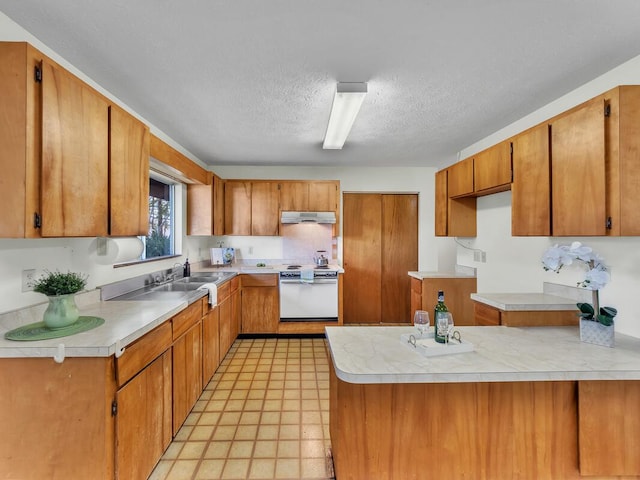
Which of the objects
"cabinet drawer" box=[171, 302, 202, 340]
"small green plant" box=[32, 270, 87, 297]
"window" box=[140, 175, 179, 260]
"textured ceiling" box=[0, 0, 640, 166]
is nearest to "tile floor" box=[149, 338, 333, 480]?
"cabinet drawer" box=[171, 302, 202, 340]

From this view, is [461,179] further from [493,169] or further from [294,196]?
[294,196]

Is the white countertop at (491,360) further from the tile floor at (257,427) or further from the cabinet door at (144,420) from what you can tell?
the cabinet door at (144,420)

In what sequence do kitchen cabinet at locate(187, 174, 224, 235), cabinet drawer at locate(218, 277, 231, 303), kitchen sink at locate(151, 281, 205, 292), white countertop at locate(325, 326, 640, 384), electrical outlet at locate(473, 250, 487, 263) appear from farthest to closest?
kitchen cabinet at locate(187, 174, 224, 235) < electrical outlet at locate(473, 250, 487, 263) < cabinet drawer at locate(218, 277, 231, 303) < kitchen sink at locate(151, 281, 205, 292) < white countertop at locate(325, 326, 640, 384)

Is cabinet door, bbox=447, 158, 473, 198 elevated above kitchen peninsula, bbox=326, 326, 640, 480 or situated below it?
above

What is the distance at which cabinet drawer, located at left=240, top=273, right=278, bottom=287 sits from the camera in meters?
3.90

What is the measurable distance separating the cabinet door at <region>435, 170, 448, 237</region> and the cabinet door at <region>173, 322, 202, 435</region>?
271 centimetres

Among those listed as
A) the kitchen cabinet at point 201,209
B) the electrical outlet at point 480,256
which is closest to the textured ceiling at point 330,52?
the kitchen cabinet at point 201,209

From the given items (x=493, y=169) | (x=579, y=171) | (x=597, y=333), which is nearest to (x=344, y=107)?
(x=493, y=169)

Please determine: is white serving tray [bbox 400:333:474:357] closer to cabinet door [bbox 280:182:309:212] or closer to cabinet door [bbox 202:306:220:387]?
cabinet door [bbox 202:306:220:387]

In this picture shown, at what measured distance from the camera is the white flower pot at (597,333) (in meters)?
1.48

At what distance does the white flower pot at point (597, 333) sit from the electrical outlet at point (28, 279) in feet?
9.69

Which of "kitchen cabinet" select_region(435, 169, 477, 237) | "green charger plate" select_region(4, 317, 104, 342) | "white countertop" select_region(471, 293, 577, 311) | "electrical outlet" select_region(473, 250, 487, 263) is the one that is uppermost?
"kitchen cabinet" select_region(435, 169, 477, 237)

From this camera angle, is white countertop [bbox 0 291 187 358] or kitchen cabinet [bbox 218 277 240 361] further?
kitchen cabinet [bbox 218 277 240 361]

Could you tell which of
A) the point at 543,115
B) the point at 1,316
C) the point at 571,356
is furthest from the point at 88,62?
the point at 543,115
